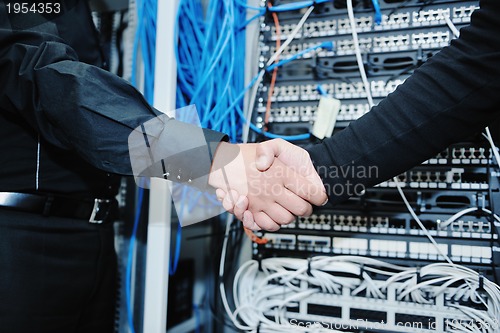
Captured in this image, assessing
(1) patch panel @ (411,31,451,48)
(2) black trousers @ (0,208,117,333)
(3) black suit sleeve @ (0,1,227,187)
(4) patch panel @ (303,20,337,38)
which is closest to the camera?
(3) black suit sleeve @ (0,1,227,187)

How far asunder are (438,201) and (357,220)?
20cm

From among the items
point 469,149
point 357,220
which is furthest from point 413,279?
point 469,149

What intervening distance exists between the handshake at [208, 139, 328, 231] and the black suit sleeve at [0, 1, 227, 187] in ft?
0.29

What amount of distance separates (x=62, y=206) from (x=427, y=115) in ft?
2.80

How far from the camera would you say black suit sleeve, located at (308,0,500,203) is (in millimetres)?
793

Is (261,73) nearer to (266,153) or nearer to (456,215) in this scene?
(266,153)

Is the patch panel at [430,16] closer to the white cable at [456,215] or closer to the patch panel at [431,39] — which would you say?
the patch panel at [431,39]

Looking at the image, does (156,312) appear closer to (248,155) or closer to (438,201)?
(248,155)

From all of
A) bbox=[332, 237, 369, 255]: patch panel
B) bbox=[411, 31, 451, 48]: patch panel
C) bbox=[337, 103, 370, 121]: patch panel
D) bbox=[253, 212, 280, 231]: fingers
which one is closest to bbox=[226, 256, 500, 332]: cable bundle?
bbox=[332, 237, 369, 255]: patch panel

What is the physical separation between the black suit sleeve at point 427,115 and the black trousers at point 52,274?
625mm

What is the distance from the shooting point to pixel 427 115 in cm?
83

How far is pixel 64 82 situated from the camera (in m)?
0.76

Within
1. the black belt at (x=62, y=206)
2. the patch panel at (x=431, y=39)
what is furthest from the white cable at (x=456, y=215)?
the black belt at (x=62, y=206)

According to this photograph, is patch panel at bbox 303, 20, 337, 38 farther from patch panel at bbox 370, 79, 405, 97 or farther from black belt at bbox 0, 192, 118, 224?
black belt at bbox 0, 192, 118, 224
